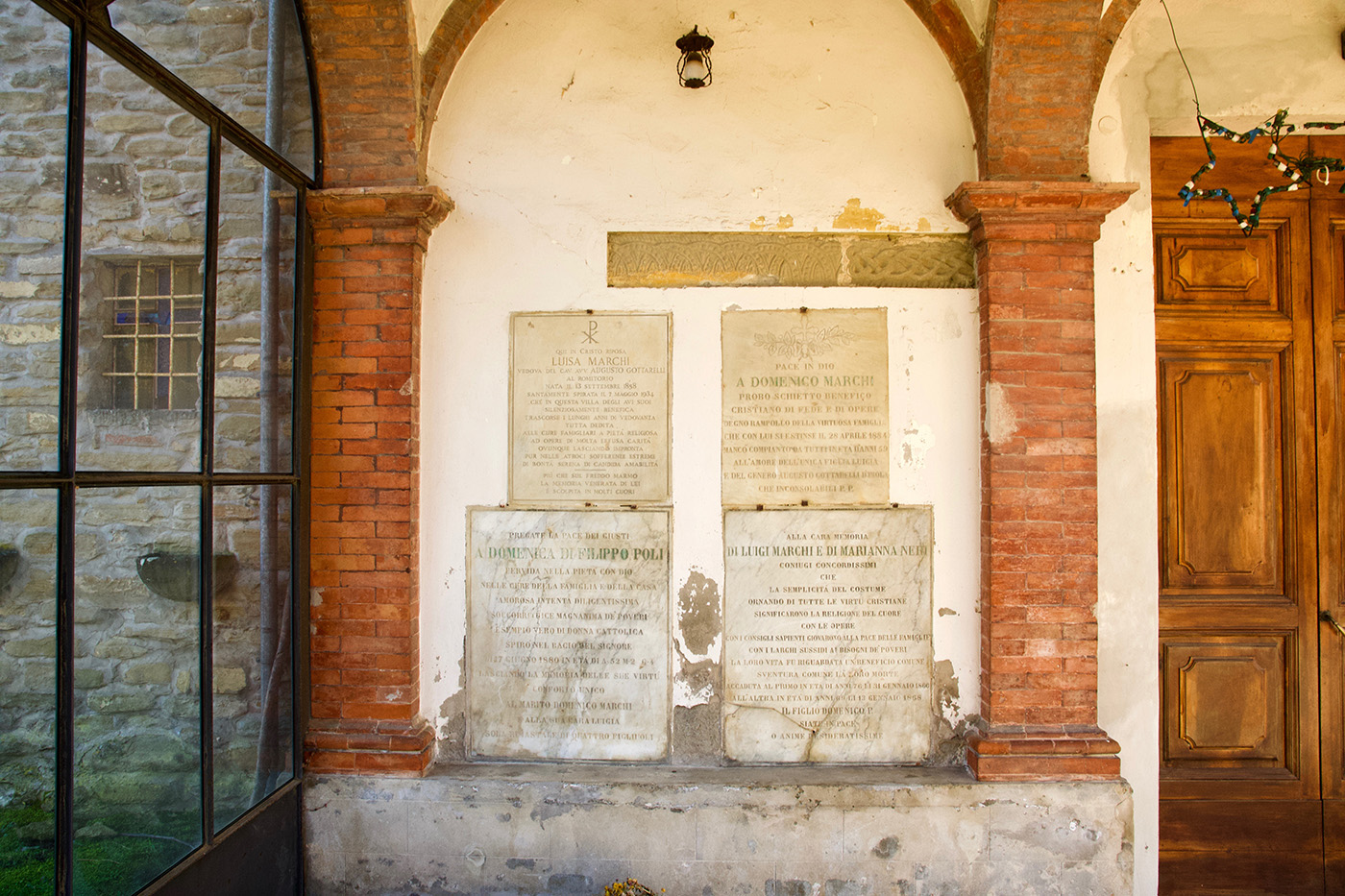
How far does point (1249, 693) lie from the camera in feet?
11.9

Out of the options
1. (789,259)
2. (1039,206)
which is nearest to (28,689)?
(789,259)

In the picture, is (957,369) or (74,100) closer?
(74,100)

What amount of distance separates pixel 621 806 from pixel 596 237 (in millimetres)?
2660

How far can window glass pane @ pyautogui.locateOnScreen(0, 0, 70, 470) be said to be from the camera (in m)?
2.09

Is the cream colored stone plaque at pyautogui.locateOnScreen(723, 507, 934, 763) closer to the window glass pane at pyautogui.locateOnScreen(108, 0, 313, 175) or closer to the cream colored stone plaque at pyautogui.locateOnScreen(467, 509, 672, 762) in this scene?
the cream colored stone plaque at pyautogui.locateOnScreen(467, 509, 672, 762)

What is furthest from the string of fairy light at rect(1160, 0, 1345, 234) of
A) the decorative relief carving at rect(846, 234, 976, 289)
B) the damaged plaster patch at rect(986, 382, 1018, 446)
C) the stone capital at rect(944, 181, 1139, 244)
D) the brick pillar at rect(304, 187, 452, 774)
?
the brick pillar at rect(304, 187, 452, 774)

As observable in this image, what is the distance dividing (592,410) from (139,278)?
5.93 ft

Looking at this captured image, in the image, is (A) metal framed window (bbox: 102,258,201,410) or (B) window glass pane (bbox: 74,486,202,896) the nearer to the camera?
(B) window glass pane (bbox: 74,486,202,896)

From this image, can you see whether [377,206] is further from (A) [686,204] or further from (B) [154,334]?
(A) [686,204]

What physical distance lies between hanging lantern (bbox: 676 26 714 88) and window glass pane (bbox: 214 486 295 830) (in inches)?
105

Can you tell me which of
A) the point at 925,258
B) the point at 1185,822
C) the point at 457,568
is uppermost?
the point at 925,258

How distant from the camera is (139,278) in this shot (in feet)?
8.37

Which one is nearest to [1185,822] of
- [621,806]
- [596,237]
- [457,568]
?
[621,806]

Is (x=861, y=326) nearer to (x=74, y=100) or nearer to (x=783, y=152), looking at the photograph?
(x=783, y=152)
